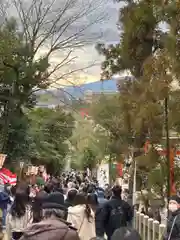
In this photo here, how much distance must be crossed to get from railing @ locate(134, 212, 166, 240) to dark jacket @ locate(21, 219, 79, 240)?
516cm

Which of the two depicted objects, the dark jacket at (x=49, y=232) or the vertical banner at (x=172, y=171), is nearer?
the dark jacket at (x=49, y=232)

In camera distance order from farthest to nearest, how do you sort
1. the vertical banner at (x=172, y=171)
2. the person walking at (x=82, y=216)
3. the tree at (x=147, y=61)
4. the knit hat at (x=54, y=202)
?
the vertical banner at (x=172, y=171) < the tree at (x=147, y=61) < the person walking at (x=82, y=216) < the knit hat at (x=54, y=202)

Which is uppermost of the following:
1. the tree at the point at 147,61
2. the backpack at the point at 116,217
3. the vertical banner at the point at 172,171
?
the tree at the point at 147,61

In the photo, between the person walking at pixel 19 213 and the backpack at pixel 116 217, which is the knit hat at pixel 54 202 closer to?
the person walking at pixel 19 213

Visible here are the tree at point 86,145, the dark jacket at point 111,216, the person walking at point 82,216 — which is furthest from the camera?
the tree at point 86,145

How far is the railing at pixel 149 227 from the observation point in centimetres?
952

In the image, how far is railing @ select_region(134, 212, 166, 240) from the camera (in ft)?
31.2

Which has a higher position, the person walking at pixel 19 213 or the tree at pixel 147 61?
the tree at pixel 147 61

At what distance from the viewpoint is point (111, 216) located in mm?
9625

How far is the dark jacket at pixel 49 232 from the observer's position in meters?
3.98

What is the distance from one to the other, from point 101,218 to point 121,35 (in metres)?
8.25

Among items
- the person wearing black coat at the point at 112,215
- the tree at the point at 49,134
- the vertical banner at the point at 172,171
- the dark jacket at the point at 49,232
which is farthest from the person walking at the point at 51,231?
the tree at the point at 49,134

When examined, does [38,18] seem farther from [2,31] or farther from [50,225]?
[50,225]

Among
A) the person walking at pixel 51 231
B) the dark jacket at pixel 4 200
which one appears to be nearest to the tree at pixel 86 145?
the dark jacket at pixel 4 200
